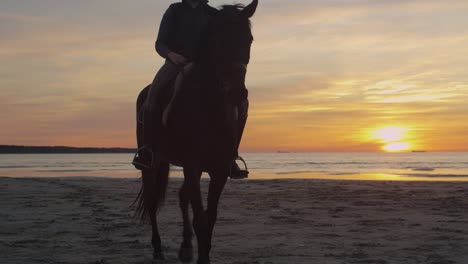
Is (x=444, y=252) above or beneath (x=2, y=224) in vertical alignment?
above

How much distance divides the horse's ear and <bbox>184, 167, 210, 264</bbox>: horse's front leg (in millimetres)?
1879

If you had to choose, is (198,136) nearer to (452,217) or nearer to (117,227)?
(117,227)

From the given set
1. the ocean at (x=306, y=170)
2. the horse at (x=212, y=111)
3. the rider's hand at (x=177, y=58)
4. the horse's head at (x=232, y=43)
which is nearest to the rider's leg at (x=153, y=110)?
the rider's hand at (x=177, y=58)

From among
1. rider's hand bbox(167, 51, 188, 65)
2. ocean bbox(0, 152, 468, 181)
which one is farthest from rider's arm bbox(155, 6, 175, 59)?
ocean bbox(0, 152, 468, 181)

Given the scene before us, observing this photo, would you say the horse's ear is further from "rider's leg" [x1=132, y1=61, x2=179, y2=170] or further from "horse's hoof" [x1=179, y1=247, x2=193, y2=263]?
"horse's hoof" [x1=179, y1=247, x2=193, y2=263]

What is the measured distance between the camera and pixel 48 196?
1772 cm

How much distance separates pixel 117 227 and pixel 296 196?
844 centimetres

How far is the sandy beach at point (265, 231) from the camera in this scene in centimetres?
764

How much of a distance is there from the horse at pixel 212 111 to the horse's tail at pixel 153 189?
1.94 meters

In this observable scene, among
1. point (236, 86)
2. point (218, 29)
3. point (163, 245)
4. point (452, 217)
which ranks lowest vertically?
point (452, 217)

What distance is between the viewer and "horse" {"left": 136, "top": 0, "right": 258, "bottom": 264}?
6023mm

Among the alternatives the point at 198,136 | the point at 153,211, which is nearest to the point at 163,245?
the point at 153,211

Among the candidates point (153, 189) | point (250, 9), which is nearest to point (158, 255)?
point (153, 189)

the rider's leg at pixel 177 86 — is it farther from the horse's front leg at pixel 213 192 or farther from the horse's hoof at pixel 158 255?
the horse's hoof at pixel 158 255
